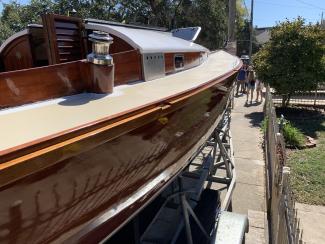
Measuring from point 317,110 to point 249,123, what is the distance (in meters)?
2.93

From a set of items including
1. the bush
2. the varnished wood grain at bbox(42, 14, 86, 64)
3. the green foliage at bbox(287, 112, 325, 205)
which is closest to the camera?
the varnished wood grain at bbox(42, 14, 86, 64)

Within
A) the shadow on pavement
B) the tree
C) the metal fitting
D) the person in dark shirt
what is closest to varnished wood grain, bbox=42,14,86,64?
the metal fitting

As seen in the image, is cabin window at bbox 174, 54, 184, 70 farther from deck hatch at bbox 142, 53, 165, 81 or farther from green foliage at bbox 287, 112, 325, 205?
green foliage at bbox 287, 112, 325, 205

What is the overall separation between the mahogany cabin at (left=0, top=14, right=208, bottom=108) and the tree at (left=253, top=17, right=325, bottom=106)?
24.5 ft

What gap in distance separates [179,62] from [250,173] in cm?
284

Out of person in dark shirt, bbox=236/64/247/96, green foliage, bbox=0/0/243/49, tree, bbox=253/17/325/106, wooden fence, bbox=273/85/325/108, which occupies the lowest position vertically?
wooden fence, bbox=273/85/325/108

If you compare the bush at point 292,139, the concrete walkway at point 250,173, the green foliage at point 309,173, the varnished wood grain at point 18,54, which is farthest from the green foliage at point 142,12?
the varnished wood grain at point 18,54

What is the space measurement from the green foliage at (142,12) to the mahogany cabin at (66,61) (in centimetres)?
1383

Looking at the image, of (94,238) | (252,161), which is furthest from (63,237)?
(252,161)

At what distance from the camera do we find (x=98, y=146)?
1884 millimetres

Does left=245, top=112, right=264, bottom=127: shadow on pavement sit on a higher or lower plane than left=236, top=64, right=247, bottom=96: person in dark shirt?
lower

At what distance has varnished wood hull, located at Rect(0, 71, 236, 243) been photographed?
1591mm

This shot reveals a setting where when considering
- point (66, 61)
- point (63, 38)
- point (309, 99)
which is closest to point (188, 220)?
point (66, 61)

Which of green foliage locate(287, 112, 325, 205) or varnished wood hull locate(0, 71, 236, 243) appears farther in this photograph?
green foliage locate(287, 112, 325, 205)
